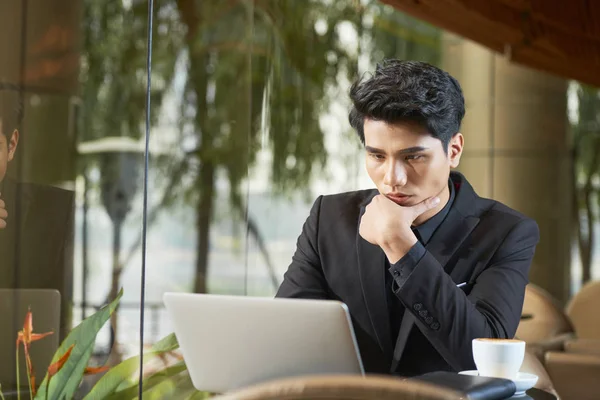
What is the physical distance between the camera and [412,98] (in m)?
2.12

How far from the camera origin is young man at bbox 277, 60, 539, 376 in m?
1.99

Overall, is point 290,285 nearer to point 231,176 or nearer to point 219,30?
point 231,176

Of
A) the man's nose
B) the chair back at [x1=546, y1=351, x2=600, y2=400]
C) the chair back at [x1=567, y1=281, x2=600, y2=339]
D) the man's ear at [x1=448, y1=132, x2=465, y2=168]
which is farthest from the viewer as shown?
the chair back at [x1=567, y1=281, x2=600, y2=339]

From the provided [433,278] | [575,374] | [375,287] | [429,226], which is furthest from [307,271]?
[575,374]

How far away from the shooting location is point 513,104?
759 cm

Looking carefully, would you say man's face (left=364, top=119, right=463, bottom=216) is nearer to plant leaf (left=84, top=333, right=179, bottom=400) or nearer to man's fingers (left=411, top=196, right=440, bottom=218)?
man's fingers (left=411, top=196, right=440, bottom=218)

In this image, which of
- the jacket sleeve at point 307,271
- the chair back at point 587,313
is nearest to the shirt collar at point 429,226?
the jacket sleeve at point 307,271

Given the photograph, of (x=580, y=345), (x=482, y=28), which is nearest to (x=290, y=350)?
(x=580, y=345)

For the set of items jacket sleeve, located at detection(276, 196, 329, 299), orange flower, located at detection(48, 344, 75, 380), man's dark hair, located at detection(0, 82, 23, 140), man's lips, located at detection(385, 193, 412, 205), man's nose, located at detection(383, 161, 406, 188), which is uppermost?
man's dark hair, located at detection(0, 82, 23, 140)

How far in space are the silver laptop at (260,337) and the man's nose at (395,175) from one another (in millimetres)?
716

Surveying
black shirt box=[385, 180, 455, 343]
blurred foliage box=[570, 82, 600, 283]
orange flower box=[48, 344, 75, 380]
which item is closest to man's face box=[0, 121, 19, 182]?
orange flower box=[48, 344, 75, 380]

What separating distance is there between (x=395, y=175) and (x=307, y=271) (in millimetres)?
365

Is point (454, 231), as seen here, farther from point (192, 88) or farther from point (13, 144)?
point (192, 88)

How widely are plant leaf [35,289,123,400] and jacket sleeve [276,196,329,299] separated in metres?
0.50
